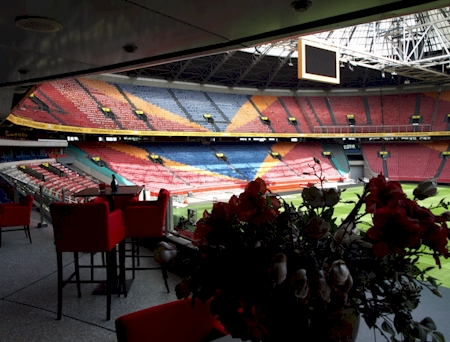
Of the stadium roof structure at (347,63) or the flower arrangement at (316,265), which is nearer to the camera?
the flower arrangement at (316,265)

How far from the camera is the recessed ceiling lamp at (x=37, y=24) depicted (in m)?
1.74

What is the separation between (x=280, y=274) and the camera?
0.84 meters

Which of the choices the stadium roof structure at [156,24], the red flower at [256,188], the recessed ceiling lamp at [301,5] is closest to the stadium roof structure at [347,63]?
the stadium roof structure at [156,24]

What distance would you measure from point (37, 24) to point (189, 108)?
80.2 ft

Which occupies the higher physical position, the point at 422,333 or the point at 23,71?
the point at 23,71

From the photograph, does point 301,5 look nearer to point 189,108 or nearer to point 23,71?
point 23,71

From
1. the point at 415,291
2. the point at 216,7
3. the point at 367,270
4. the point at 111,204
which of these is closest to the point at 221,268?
the point at 367,270

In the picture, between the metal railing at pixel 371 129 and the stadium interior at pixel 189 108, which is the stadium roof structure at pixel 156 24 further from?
the metal railing at pixel 371 129

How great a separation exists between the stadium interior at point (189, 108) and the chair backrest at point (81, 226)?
0.60 metres

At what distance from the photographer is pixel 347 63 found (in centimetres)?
2131

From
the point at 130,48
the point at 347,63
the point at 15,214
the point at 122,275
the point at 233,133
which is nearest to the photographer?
the point at 130,48

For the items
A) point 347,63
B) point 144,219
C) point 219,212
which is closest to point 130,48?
point 219,212

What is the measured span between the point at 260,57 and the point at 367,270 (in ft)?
75.0

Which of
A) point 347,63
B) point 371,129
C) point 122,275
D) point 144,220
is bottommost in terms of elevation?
point 122,275
